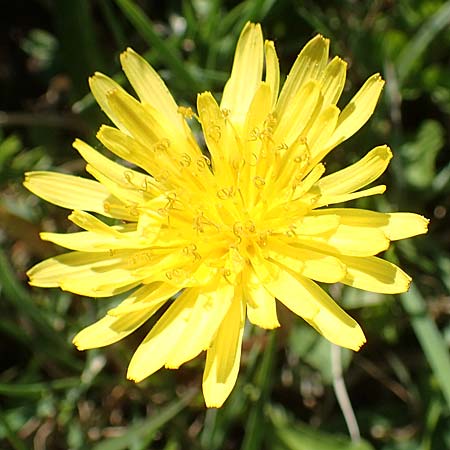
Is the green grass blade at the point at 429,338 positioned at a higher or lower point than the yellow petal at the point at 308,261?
lower

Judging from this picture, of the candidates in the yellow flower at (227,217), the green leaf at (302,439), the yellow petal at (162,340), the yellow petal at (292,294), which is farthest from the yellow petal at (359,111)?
the green leaf at (302,439)

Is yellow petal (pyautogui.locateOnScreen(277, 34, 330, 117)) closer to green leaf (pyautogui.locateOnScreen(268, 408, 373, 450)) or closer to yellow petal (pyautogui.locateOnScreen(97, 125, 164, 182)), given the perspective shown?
yellow petal (pyautogui.locateOnScreen(97, 125, 164, 182))

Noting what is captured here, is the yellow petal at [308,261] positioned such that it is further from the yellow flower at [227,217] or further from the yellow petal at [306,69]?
the yellow petal at [306,69]

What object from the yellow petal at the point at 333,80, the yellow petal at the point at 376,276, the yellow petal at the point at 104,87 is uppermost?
the yellow petal at the point at 104,87

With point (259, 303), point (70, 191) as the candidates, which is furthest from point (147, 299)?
point (70, 191)

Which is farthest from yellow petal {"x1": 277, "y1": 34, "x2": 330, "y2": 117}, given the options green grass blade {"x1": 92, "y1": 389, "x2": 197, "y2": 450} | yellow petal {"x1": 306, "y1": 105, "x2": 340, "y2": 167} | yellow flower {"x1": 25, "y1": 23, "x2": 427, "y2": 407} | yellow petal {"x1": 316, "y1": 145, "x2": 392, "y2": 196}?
green grass blade {"x1": 92, "y1": 389, "x2": 197, "y2": 450}

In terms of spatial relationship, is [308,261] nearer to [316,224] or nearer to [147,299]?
[316,224]
